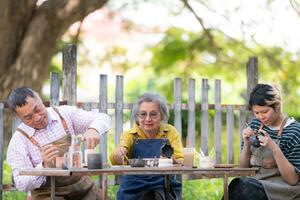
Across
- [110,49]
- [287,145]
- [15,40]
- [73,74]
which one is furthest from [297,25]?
[287,145]

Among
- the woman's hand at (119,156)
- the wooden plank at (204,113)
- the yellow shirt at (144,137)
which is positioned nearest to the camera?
the woman's hand at (119,156)

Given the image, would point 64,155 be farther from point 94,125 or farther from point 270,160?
point 270,160

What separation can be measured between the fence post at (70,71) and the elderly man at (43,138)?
138 cm

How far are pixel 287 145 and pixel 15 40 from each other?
570cm

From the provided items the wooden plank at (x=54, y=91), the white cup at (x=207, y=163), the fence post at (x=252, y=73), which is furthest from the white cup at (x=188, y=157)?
the fence post at (x=252, y=73)

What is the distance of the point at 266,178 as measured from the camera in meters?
5.99

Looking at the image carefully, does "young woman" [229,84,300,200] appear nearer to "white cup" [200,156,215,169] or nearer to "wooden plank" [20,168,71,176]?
"white cup" [200,156,215,169]

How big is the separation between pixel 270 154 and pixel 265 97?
1.47ft

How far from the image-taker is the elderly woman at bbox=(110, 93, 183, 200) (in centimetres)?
618

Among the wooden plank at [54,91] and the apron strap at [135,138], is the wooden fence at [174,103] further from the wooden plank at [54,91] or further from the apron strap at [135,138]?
the apron strap at [135,138]

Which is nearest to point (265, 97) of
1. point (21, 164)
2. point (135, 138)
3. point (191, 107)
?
point (135, 138)

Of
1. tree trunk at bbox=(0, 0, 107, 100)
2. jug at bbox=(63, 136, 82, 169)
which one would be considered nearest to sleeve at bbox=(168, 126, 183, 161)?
jug at bbox=(63, 136, 82, 169)

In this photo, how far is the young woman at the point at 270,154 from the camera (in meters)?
5.86

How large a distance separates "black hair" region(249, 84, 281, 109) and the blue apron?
82 centimetres
